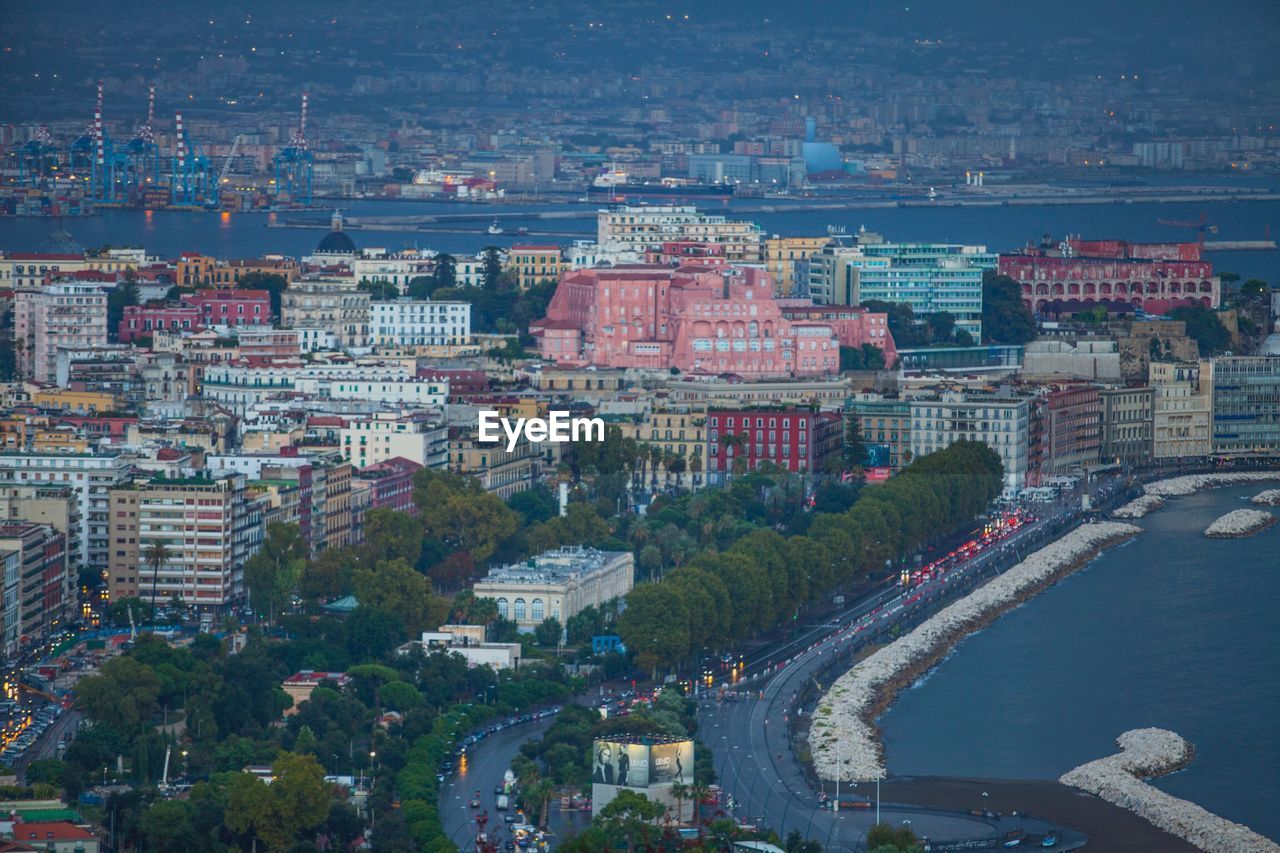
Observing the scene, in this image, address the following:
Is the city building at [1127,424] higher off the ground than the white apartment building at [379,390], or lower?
lower

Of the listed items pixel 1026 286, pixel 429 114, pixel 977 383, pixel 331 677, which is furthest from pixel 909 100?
pixel 331 677

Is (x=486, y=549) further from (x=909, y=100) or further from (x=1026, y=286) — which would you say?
(x=909, y=100)

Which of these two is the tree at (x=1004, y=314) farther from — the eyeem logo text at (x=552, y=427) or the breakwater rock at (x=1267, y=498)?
the eyeem logo text at (x=552, y=427)

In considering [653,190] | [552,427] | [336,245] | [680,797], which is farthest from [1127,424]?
[653,190]

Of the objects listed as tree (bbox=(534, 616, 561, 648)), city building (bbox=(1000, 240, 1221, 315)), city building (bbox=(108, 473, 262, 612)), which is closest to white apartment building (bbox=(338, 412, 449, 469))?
city building (bbox=(108, 473, 262, 612))

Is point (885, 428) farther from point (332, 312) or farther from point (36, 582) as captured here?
point (36, 582)

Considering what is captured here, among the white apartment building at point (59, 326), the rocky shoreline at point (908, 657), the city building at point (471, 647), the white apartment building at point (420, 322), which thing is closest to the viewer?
the rocky shoreline at point (908, 657)

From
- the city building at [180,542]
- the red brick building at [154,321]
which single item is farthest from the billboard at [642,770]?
the red brick building at [154,321]
